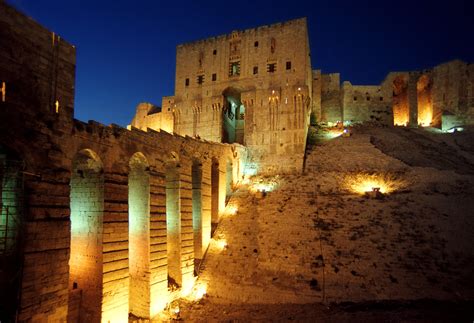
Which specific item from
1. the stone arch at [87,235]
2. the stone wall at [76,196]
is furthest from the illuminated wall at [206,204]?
the stone arch at [87,235]

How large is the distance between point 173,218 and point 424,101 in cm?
4170

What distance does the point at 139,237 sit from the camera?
1480 centimetres

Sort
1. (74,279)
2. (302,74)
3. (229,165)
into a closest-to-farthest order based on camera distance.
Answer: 1. (74,279)
2. (229,165)
3. (302,74)

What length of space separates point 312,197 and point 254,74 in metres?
14.9

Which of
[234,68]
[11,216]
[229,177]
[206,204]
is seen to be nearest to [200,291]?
[206,204]

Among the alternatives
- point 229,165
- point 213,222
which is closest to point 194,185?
point 213,222

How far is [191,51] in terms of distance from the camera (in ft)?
116

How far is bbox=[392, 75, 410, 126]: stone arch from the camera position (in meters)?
46.3

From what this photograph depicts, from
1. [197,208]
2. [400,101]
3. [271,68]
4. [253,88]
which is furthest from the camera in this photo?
[400,101]

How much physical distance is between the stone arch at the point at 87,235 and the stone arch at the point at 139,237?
8.44ft

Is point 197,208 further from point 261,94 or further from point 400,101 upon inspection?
point 400,101

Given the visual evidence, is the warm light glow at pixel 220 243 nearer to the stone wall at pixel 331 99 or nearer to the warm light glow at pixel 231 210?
the warm light glow at pixel 231 210

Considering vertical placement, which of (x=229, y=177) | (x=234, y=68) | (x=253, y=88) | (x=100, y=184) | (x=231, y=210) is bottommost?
(x=231, y=210)

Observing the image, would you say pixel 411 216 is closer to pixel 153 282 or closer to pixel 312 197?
pixel 312 197
